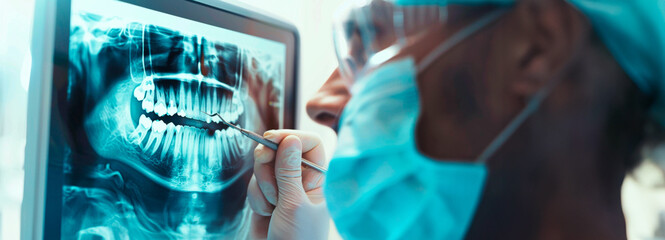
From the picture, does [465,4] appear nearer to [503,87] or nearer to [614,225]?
[503,87]

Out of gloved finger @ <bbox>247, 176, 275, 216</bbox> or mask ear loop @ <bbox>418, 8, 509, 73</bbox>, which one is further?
gloved finger @ <bbox>247, 176, 275, 216</bbox>

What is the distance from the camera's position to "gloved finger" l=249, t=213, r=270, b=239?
1059 mm

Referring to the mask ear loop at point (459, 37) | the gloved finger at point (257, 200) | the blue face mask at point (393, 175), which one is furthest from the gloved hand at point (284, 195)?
the mask ear loop at point (459, 37)

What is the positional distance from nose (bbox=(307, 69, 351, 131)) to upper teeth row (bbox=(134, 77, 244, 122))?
9.8 inches

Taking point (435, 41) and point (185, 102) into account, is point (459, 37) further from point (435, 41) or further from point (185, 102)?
point (185, 102)

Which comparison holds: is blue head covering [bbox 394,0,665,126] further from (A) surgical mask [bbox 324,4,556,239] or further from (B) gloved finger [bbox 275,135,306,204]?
(B) gloved finger [bbox 275,135,306,204]

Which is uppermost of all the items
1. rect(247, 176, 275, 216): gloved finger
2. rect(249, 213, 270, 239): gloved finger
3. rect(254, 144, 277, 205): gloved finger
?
rect(254, 144, 277, 205): gloved finger

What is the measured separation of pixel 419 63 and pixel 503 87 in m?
0.11

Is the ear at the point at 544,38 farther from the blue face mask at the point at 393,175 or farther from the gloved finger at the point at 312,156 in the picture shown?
the gloved finger at the point at 312,156

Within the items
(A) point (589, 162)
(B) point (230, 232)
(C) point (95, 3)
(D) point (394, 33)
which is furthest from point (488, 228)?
(C) point (95, 3)

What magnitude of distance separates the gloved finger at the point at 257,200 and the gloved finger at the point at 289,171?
0.05 metres

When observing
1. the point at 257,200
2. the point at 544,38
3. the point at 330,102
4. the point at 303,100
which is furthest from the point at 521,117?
the point at 303,100

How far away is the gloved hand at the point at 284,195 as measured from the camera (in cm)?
97

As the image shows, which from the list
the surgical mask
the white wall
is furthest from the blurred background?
the surgical mask
